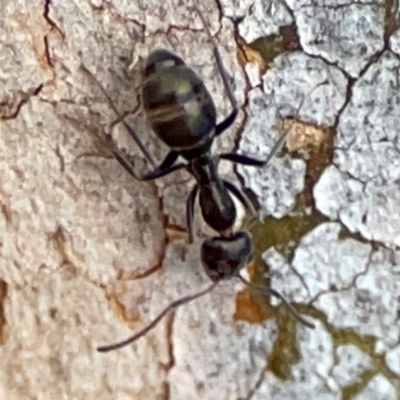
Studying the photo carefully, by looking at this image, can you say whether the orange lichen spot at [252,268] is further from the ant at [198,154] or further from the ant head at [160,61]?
the ant head at [160,61]

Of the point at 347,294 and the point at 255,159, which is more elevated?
the point at 255,159

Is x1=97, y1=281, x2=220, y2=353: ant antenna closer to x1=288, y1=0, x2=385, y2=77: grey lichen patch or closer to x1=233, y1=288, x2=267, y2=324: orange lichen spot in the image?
x1=233, y1=288, x2=267, y2=324: orange lichen spot

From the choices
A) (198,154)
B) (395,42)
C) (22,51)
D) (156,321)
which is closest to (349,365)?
(156,321)

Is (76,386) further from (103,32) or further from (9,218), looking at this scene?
(103,32)

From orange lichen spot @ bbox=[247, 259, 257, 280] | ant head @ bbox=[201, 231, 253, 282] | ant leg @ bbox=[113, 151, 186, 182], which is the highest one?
ant leg @ bbox=[113, 151, 186, 182]

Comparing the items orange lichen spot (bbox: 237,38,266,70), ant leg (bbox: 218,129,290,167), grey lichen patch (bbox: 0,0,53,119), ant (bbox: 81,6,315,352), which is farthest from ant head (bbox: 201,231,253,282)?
grey lichen patch (bbox: 0,0,53,119)

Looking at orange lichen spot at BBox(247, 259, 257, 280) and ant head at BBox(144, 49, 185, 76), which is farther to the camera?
orange lichen spot at BBox(247, 259, 257, 280)

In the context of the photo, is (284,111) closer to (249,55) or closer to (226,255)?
(249,55)
